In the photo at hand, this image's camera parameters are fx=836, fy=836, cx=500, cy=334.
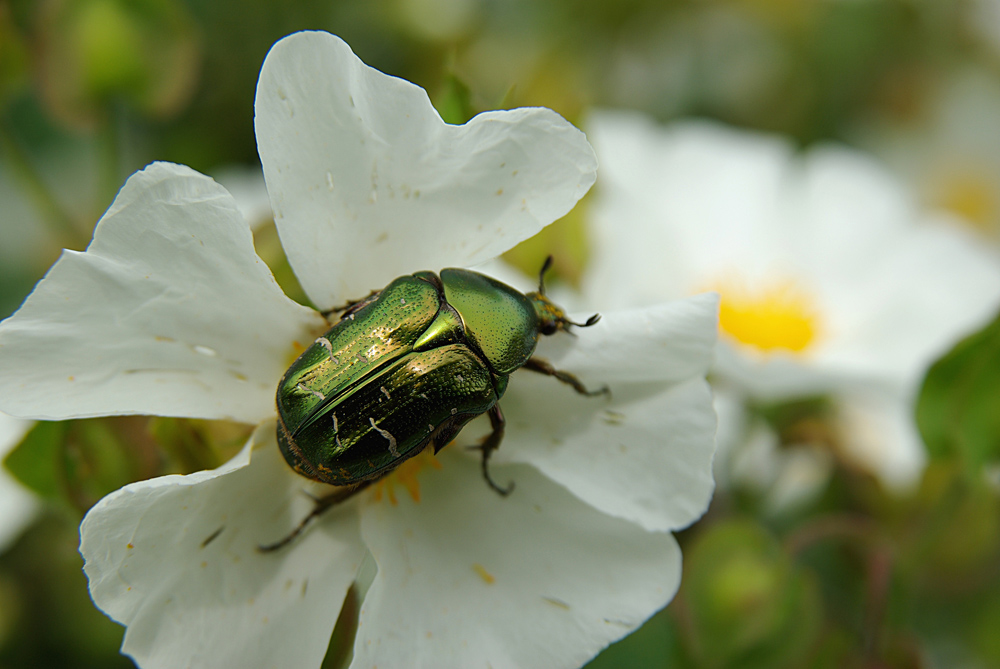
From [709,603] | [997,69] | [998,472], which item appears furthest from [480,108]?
[997,69]

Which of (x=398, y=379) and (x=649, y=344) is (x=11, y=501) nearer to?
(x=398, y=379)

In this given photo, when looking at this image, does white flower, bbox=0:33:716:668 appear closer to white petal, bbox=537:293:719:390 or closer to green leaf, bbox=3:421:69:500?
white petal, bbox=537:293:719:390

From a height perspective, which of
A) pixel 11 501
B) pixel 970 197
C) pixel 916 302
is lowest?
pixel 970 197

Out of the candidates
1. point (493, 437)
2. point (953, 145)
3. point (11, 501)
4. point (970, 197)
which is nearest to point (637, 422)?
point (493, 437)

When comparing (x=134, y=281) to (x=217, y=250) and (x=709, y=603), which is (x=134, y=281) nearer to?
(x=217, y=250)

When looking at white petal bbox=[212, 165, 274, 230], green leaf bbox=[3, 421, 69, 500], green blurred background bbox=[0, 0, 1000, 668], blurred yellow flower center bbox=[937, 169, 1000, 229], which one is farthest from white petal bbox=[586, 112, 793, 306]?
blurred yellow flower center bbox=[937, 169, 1000, 229]

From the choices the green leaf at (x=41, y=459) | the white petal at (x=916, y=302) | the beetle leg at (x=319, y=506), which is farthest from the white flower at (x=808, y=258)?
the green leaf at (x=41, y=459)

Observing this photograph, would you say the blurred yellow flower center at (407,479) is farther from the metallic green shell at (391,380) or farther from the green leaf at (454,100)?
the green leaf at (454,100)
